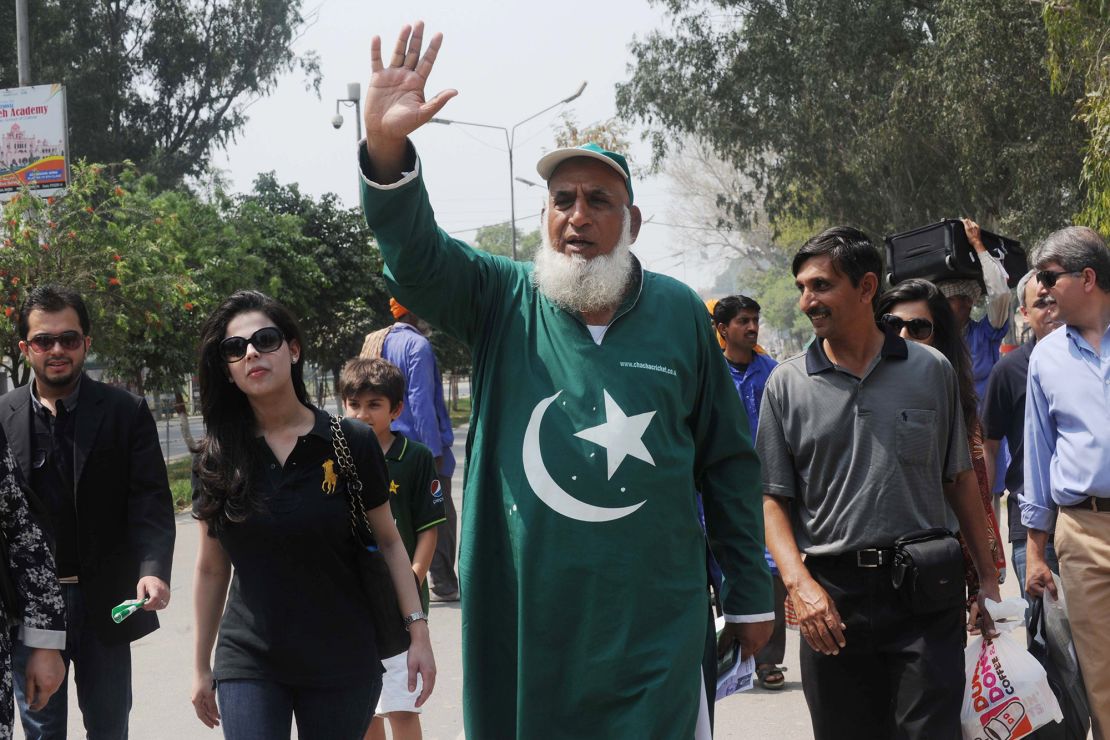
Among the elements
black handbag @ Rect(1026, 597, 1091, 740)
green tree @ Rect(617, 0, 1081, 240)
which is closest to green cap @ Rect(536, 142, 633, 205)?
black handbag @ Rect(1026, 597, 1091, 740)

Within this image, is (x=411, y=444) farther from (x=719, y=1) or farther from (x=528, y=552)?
(x=719, y=1)

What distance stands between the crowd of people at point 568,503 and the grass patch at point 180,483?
6.52m

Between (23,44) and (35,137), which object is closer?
(35,137)

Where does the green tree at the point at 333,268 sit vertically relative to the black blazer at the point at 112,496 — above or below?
above

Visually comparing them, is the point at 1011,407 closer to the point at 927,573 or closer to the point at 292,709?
the point at 927,573

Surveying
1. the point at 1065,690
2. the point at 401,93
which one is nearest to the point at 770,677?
the point at 1065,690

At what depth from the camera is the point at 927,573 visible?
3779 millimetres

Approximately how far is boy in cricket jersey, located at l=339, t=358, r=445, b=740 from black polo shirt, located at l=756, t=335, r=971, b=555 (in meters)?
1.51

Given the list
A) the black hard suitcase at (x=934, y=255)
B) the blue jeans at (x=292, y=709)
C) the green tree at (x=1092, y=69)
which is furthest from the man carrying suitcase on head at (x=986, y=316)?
the green tree at (x=1092, y=69)

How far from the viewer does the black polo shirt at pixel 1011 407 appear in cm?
567

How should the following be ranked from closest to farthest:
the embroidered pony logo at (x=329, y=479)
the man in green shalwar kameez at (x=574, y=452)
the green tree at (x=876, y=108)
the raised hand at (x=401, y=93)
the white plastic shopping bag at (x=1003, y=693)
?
1. the raised hand at (x=401, y=93)
2. the man in green shalwar kameez at (x=574, y=452)
3. the embroidered pony logo at (x=329, y=479)
4. the white plastic shopping bag at (x=1003, y=693)
5. the green tree at (x=876, y=108)

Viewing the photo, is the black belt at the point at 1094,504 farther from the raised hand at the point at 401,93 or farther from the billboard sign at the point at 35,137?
the billboard sign at the point at 35,137

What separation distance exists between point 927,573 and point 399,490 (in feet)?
7.04

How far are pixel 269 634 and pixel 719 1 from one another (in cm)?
2840
